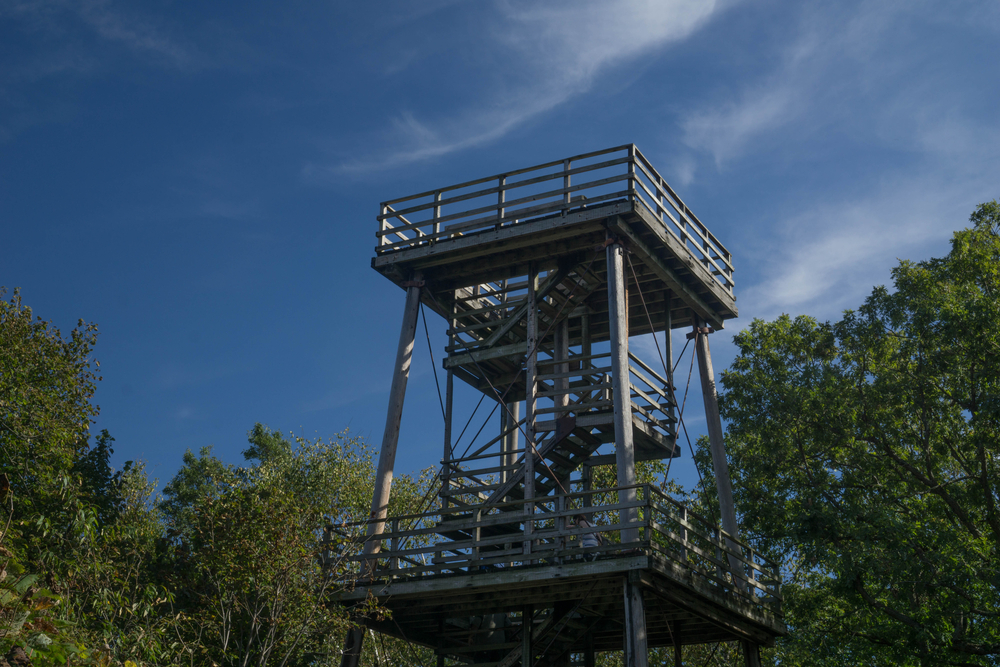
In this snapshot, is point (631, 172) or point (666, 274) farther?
point (666, 274)

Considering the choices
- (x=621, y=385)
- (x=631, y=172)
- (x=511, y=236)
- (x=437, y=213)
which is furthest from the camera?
(x=437, y=213)

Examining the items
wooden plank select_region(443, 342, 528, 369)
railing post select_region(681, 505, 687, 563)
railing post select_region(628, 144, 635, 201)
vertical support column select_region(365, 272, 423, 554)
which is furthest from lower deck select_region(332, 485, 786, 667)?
railing post select_region(628, 144, 635, 201)

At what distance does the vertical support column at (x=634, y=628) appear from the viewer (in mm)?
13930

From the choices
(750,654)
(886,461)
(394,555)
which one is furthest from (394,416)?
(886,461)

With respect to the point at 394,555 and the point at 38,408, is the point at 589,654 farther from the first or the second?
the point at 38,408

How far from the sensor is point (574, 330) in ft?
72.4

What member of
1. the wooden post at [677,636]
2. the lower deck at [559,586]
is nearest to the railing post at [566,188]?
the lower deck at [559,586]

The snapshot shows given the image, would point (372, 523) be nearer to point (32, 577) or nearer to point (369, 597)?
point (369, 597)

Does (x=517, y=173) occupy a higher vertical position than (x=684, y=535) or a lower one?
higher

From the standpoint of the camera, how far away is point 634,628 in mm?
14180

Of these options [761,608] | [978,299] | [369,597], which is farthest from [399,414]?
[978,299]

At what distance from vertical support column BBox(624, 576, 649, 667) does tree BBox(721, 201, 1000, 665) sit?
23.1 feet

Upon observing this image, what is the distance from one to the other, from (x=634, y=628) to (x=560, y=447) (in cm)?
505

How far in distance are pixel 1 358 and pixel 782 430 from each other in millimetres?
18204
